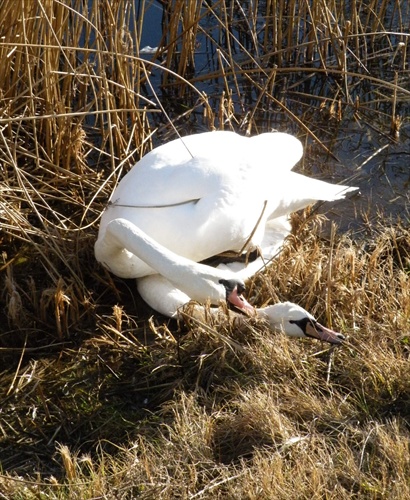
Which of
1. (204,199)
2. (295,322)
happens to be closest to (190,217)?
(204,199)

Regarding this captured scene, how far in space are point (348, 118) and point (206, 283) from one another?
289 centimetres

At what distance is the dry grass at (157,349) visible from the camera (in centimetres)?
350

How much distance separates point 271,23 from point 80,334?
4061mm

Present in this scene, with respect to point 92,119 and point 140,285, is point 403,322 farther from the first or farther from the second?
point 92,119

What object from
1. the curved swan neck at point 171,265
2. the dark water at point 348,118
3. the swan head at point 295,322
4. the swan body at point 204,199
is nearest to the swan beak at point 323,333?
the swan head at point 295,322

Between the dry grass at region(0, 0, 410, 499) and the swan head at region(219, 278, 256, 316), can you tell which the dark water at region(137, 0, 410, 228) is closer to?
the dry grass at region(0, 0, 410, 499)

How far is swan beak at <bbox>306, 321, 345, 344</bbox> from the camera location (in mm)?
4047

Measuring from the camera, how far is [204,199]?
4676 mm

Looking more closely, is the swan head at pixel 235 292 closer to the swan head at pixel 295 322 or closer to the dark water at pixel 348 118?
the swan head at pixel 295 322

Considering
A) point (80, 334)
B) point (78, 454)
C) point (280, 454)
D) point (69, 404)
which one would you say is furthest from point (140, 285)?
point (280, 454)

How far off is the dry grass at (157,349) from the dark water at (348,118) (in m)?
Result: 0.03

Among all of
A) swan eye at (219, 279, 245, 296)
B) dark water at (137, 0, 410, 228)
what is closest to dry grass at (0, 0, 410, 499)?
dark water at (137, 0, 410, 228)

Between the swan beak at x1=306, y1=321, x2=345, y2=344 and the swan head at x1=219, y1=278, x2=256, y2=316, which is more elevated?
the swan head at x1=219, y1=278, x2=256, y2=316

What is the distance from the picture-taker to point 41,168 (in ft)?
17.5
